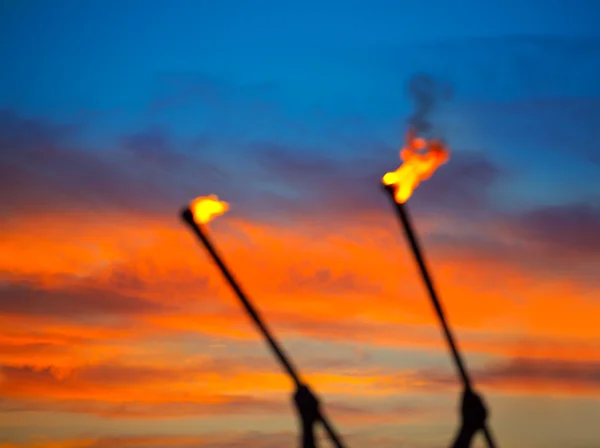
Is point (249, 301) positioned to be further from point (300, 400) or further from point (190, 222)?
point (300, 400)

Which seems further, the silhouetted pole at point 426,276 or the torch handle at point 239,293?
the torch handle at point 239,293

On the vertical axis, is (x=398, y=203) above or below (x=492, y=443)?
above

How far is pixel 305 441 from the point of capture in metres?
40.9

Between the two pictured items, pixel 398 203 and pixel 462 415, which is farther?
pixel 462 415

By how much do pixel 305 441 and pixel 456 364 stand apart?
Result: 644 centimetres

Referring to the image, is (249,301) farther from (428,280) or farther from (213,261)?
(428,280)

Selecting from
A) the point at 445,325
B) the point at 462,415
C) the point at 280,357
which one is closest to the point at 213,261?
the point at 280,357

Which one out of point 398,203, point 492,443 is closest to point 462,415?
point 492,443

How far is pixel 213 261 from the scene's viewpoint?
33969 millimetres

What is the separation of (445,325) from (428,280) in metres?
2.53

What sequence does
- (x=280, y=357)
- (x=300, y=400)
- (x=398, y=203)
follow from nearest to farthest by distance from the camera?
(x=398, y=203), (x=280, y=357), (x=300, y=400)

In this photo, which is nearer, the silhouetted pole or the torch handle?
the silhouetted pole

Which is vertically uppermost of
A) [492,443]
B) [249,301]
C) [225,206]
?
[225,206]

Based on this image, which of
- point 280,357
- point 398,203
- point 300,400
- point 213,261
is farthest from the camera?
point 300,400
